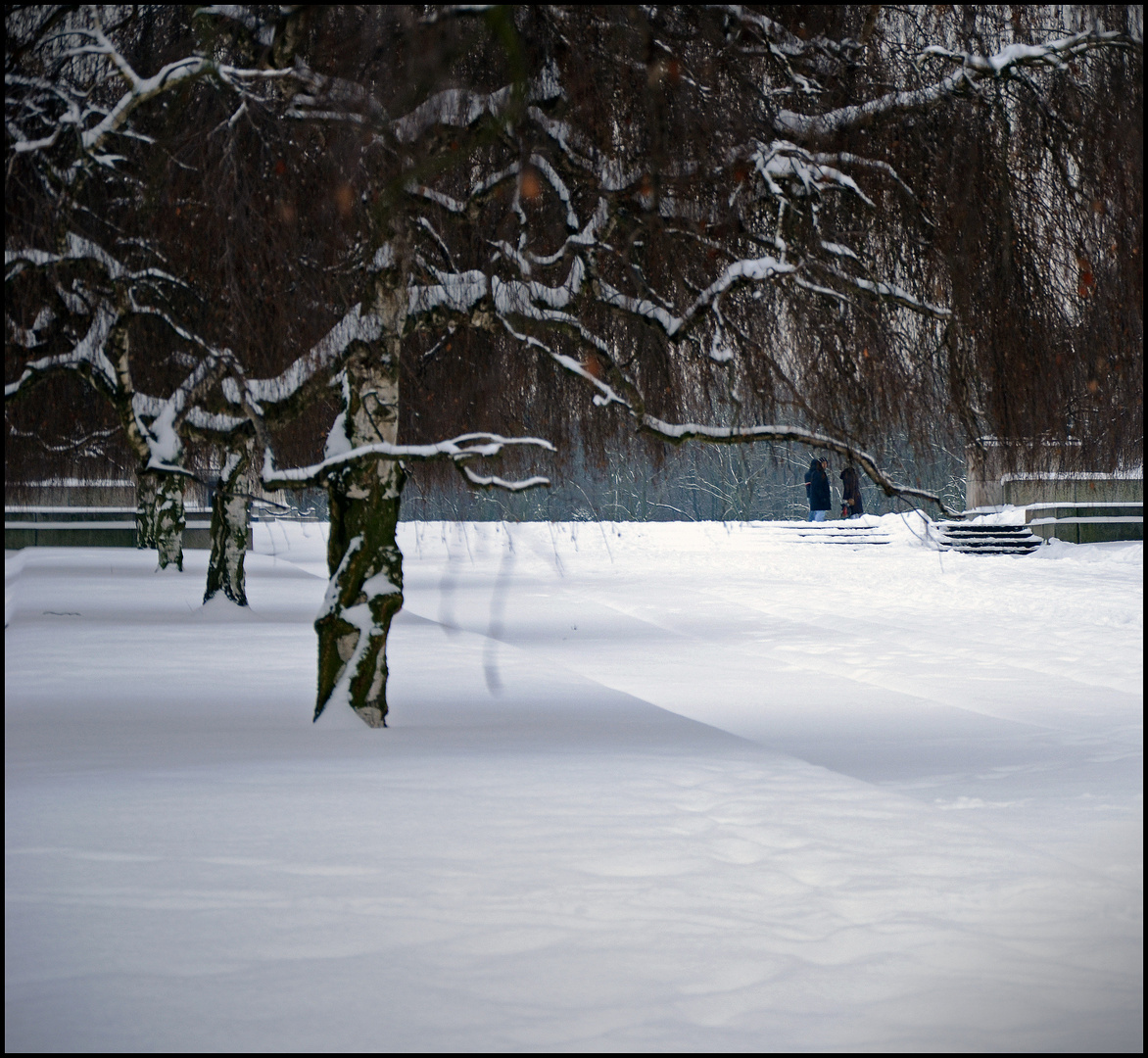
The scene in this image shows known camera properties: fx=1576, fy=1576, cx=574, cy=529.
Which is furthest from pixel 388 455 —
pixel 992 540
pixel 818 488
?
pixel 818 488

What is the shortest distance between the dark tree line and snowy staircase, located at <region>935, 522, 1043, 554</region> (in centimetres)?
2038

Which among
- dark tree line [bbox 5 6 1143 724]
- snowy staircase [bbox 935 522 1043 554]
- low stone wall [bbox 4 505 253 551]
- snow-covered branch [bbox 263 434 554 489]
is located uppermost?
dark tree line [bbox 5 6 1143 724]

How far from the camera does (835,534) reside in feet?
108

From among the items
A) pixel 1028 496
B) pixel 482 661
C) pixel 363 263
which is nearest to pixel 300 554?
pixel 1028 496

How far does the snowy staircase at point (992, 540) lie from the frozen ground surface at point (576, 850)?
1485cm

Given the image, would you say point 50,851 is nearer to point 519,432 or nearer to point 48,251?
point 48,251

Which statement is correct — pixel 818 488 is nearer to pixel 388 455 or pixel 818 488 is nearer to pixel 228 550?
pixel 228 550

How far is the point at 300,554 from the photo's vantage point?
37.4 m

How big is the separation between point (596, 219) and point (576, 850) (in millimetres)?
3413

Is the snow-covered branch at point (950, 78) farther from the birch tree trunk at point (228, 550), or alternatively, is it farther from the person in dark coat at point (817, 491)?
the person in dark coat at point (817, 491)

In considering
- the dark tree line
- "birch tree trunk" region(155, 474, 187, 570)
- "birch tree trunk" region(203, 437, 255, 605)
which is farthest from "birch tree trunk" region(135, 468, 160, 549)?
the dark tree line

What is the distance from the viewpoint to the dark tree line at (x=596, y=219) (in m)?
6.80

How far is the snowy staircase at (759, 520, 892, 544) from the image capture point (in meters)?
32.6

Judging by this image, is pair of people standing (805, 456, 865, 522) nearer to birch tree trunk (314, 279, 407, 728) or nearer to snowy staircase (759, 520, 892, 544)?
snowy staircase (759, 520, 892, 544)
